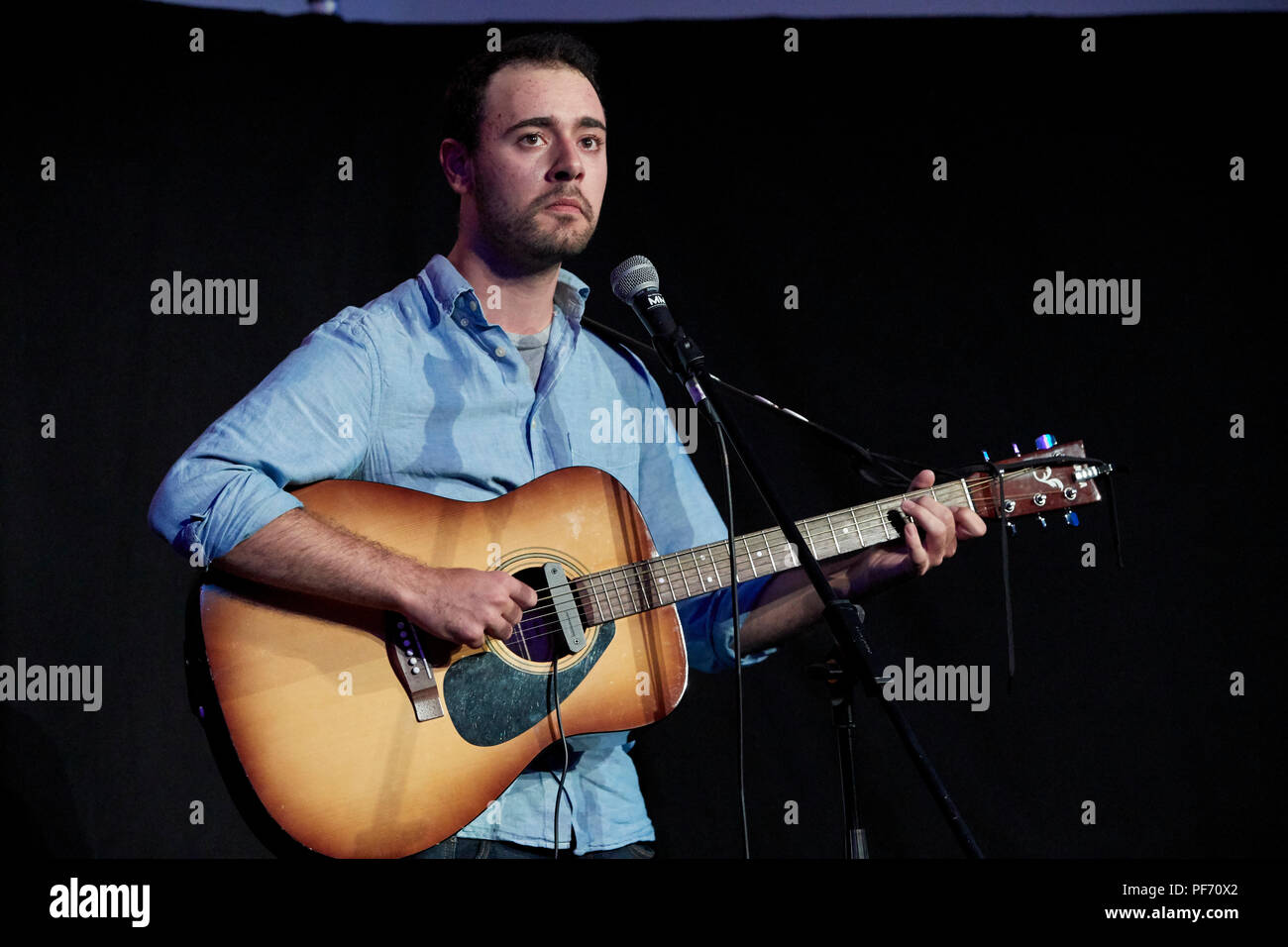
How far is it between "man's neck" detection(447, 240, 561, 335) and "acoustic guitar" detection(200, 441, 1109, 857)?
0.42m

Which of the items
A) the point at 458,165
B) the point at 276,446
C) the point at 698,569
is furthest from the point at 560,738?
the point at 458,165

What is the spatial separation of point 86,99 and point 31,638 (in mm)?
1485

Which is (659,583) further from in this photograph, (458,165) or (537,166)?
(458,165)

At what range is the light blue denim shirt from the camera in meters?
2.15

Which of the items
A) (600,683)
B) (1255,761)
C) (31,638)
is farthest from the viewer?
(1255,761)

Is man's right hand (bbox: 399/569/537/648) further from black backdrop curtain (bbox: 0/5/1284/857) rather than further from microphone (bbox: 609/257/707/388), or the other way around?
black backdrop curtain (bbox: 0/5/1284/857)

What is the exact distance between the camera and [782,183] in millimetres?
3312

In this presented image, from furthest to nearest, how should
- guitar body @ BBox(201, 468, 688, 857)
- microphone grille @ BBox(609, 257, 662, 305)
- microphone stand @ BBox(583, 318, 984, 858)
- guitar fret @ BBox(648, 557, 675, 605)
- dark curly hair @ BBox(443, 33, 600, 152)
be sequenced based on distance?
dark curly hair @ BBox(443, 33, 600, 152) → guitar fret @ BBox(648, 557, 675, 605) → microphone grille @ BBox(609, 257, 662, 305) → guitar body @ BBox(201, 468, 688, 857) → microphone stand @ BBox(583, 318, 984, 858)

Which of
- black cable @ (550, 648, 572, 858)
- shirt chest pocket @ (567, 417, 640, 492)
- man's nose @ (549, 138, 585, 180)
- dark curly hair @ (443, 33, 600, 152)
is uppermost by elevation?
dark curly hair @ (443, 33, 600, 152)

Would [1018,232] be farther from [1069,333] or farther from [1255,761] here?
[1255,761]

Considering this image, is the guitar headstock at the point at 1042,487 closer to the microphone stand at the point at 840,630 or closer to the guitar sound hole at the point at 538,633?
the microphone stand at the point at 840,630

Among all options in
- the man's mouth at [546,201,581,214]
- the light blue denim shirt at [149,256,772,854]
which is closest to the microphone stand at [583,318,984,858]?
the light blue denim shirt at [149,256,772,854]

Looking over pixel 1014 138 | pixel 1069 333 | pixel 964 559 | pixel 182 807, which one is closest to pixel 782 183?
pixel 1014 138

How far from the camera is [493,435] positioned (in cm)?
243
